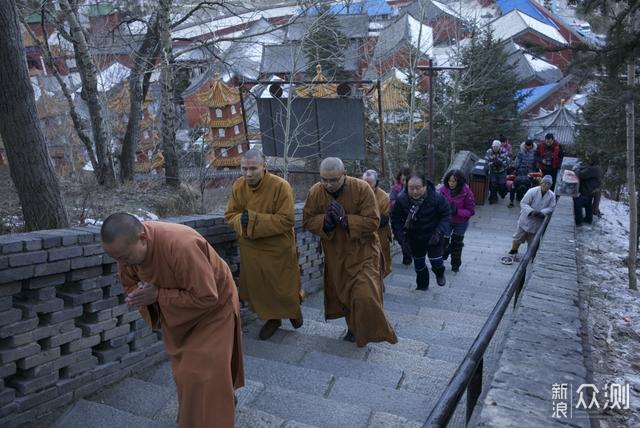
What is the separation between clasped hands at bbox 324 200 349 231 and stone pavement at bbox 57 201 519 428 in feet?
3.41

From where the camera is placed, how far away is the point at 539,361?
2.35 metres

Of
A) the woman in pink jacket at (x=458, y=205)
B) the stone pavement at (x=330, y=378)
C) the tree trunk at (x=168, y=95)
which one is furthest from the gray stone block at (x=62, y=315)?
the tree trunk at (x=168, y=95)

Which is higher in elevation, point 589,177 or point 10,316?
point 10,316

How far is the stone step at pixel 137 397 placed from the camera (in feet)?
11.0

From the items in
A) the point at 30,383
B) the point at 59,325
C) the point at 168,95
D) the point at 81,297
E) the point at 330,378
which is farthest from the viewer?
the point at 168,95

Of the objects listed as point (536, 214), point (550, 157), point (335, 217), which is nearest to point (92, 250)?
point (335, 217)

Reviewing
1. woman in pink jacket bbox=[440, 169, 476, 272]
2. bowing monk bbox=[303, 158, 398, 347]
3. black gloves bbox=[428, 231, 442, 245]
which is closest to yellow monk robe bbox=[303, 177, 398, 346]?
bowing monk bbox=[303, 158, 398, 347]

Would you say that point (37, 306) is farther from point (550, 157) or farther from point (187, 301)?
point (550, 157)

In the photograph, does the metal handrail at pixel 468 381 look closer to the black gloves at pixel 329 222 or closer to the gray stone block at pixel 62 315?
the black gloves at pixel 329 222

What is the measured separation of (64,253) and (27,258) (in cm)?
23

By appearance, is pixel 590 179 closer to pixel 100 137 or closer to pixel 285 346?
pixel 285 346

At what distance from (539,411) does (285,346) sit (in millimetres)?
2880

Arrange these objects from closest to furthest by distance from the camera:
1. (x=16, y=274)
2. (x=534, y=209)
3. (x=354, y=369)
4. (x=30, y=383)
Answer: (x=16, y=274), (x=30, y=383), (x=354, y=369), (x=534, y=209)

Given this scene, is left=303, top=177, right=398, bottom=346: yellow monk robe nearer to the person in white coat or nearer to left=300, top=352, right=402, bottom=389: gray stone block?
left=300, top=352, right=402, bottom=389: gray stone block
